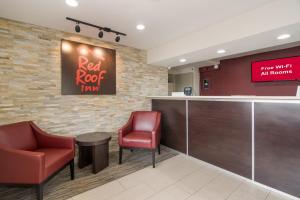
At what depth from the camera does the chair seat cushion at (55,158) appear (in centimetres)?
194

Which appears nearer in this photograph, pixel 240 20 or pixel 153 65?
pixel 240 20

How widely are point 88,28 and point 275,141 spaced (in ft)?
11.1

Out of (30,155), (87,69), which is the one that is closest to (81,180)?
(30,155)

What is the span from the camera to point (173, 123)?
3539 mm

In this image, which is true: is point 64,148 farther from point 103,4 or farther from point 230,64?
point 230,64

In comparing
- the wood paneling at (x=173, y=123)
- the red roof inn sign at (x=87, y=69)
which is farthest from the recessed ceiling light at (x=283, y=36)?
the red roof inn sign at (x=87, y=69)

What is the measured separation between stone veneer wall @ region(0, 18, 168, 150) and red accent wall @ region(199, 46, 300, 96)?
330 cm

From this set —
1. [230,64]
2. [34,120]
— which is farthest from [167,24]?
[230,64]

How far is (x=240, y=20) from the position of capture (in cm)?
235

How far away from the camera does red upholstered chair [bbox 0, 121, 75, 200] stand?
1813 millimetres

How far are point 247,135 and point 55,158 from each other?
106 inches

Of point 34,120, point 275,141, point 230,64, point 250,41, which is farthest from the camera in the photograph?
point 230,64

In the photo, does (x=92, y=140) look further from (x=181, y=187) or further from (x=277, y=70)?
(x=277, y=70)

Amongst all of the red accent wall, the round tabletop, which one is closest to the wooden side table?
the round tabletop
